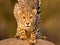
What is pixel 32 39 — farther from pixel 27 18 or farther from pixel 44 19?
pixel 44 19

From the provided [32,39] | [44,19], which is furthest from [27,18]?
[44,19]

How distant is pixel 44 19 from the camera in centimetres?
565

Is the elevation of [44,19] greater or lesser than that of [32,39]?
greater

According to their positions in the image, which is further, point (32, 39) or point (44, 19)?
point (44, 19)

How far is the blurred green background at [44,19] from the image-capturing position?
555 centimetres

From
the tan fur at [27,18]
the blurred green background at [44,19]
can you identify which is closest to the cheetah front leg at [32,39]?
the tan fur at [27,18]

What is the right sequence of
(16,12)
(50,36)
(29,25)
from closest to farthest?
(29,25) < (16,12) < (50,36)

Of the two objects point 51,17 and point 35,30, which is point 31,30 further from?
point 51,17

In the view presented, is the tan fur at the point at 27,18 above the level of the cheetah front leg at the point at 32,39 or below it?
above

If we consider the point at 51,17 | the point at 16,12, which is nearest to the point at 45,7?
the point at 51,17

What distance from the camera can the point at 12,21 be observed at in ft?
18.6

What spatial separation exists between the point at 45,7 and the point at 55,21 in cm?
24

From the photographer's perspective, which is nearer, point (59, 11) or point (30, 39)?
point (30, 39)

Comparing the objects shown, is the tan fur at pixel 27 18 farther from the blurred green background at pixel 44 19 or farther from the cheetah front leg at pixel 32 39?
the blurred green background at pixel 44 19
